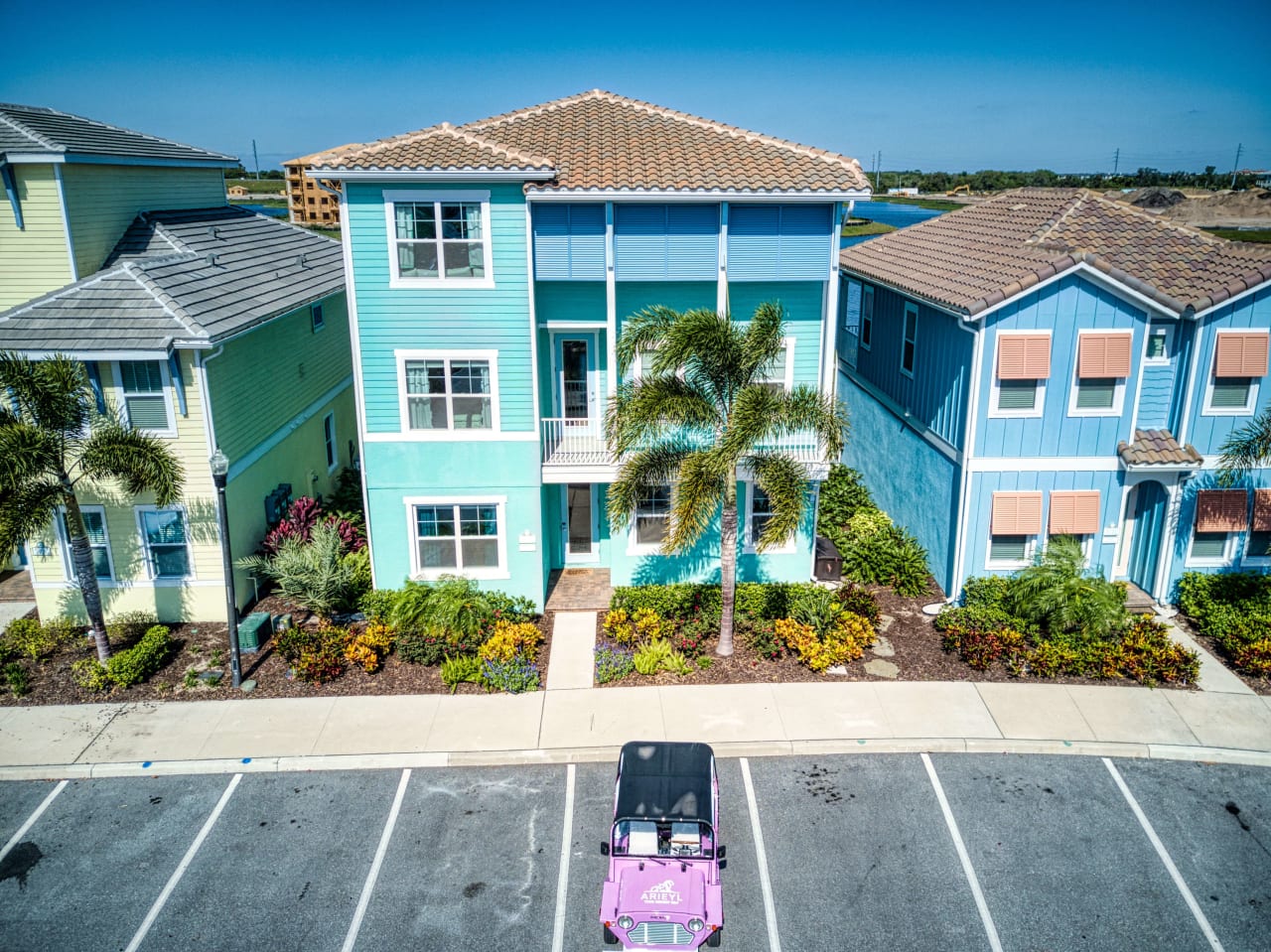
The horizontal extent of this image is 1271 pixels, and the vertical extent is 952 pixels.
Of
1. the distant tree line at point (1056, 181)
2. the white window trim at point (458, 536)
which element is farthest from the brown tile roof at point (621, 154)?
the distant tree line at point (1056, 181)

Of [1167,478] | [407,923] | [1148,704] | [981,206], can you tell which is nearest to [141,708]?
[407,923]

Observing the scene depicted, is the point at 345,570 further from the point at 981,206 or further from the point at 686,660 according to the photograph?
the point at 981,206

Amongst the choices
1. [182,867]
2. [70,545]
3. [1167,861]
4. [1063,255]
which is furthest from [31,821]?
[1063,255]

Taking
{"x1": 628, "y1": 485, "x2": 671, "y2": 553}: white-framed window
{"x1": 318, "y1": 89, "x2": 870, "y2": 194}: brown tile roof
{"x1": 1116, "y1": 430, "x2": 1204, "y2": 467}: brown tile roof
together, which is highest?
{"x1": 318, "y1": 89, "x2": 870, "y2": 194}: brown tile roof

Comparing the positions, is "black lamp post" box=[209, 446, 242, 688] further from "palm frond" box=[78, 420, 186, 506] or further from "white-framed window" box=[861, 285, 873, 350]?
"white-framed window" box=[861, 285, 873, 350]

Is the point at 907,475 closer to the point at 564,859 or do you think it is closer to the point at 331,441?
the point at 564,859

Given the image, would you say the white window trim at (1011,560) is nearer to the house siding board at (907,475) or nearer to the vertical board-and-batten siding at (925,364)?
the house siding board at (907,475)

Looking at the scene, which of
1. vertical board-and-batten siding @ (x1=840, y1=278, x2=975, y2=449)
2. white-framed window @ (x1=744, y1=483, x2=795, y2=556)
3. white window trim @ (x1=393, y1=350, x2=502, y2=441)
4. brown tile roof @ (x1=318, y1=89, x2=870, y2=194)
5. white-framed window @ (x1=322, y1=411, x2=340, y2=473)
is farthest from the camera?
white-framed window @ (x1=322, y1=411, x2=340, y2=473)

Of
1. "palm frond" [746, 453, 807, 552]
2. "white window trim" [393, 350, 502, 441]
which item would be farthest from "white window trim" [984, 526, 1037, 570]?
"white window trim" [393, 350, 502, 441]
